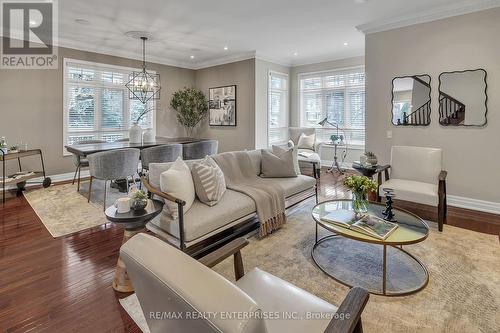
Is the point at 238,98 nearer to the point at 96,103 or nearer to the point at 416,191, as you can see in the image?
the point at 96,103

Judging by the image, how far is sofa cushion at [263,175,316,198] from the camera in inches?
137

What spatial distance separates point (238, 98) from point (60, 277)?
5.56 m

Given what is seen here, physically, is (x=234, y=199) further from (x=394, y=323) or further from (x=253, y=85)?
(x=253, y=85)

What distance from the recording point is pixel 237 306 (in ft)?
2.32

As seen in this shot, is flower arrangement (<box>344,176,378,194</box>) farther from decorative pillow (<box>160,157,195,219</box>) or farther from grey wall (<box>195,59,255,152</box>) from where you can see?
grey wall (<box>195,59,255,152</box>)

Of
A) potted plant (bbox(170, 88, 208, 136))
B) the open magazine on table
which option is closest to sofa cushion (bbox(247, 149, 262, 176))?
the open magazine on table

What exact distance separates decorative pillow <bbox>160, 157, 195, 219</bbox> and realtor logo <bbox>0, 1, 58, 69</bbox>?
3.34 meters

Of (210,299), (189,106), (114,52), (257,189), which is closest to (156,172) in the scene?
(257,189)

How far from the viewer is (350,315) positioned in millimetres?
1044

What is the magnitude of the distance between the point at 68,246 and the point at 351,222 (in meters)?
2.87

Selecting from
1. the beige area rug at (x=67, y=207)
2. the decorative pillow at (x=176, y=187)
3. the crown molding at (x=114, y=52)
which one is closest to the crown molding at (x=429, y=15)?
the decorative pillow at (x=176, y=187)

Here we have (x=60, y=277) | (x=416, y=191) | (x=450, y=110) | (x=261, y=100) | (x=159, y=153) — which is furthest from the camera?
(x=261, y=100)

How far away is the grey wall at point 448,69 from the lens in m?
3.78

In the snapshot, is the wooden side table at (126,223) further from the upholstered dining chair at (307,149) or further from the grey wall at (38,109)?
the grey wall at (38,109)
